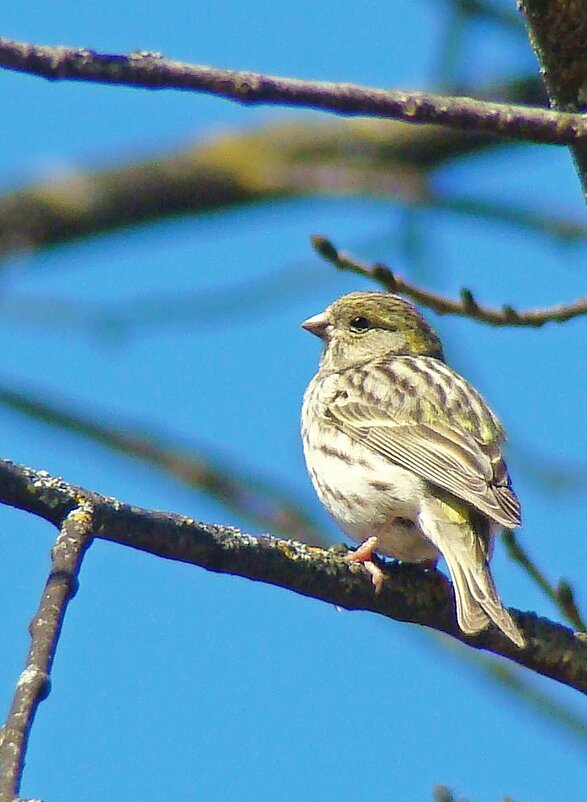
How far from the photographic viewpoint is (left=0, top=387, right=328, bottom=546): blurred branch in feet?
21.9

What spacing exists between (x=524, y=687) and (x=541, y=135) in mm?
3104

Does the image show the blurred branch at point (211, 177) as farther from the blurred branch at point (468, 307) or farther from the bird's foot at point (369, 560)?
the blurred branch at point (468, 307)

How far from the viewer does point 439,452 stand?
543 cm

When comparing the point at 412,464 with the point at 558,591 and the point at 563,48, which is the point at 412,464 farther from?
the point at 563,48

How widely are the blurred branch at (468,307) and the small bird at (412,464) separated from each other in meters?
0.82

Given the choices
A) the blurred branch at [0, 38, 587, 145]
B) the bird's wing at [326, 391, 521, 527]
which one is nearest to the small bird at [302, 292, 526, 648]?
the bird's wing at [326, 391, 521, 527]

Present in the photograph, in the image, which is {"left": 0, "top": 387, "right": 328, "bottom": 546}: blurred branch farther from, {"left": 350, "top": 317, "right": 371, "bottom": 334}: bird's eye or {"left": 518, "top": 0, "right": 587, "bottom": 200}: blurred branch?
{"left": 518, "top": 0, "right": 587, "bottom": 200}: blurred branch

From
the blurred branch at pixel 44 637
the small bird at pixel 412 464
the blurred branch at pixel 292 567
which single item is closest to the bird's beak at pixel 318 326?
the small bird at pixel 412 464

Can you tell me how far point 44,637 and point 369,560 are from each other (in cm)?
176

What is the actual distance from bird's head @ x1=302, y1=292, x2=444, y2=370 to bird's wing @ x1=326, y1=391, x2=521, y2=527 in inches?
31.0

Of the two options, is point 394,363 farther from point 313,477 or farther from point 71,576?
point 71,576

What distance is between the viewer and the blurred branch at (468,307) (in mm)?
3656

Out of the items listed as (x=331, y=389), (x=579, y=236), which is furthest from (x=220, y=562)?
(x=579, y=236)

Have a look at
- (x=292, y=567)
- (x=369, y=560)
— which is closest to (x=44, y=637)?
(x=292, y=567)
